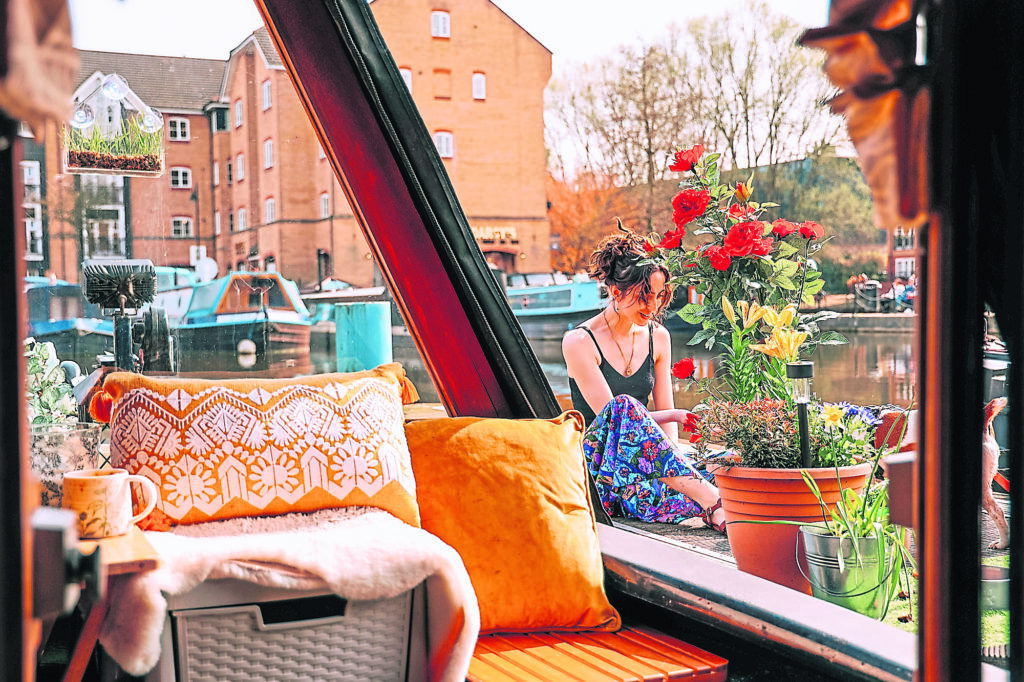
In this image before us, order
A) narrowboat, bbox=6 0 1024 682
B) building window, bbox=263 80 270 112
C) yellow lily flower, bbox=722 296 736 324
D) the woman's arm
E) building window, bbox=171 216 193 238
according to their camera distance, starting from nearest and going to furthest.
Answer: narrowboat, bbox=6 0 1024 682
yellow lily flower, bbox=722 296 736 324
building window, bbox=263 80 270 112
building window, bbox=171 216 193 238
the woman's arm

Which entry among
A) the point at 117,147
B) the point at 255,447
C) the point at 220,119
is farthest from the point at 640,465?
the point at 220,119

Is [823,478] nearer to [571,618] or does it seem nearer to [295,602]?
[571,618]

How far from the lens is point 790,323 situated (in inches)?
85.5

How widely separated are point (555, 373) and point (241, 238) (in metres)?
1.99

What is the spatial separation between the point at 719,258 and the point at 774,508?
63 centimetres

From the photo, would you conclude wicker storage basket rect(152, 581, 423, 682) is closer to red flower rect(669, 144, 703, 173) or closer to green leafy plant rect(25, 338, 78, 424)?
green leafy plant rect(25, 338, 78, 424)

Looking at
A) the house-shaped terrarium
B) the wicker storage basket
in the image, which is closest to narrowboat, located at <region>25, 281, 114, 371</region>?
the house-shaped terrarium

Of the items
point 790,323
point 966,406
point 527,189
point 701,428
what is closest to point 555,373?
point 701,428

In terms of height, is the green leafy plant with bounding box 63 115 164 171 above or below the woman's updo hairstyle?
above

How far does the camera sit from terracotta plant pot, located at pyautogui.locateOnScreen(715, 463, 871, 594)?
2.02m

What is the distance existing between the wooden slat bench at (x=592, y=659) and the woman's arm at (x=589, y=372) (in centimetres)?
128

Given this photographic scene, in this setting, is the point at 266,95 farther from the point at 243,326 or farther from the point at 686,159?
the point at 686,159

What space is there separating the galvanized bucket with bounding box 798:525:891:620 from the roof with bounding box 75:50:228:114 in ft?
7.23

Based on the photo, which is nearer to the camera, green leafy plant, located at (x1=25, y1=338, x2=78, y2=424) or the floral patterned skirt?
green leafy plant, located at (x1=25, y1=338, x2=78, y2=424)
